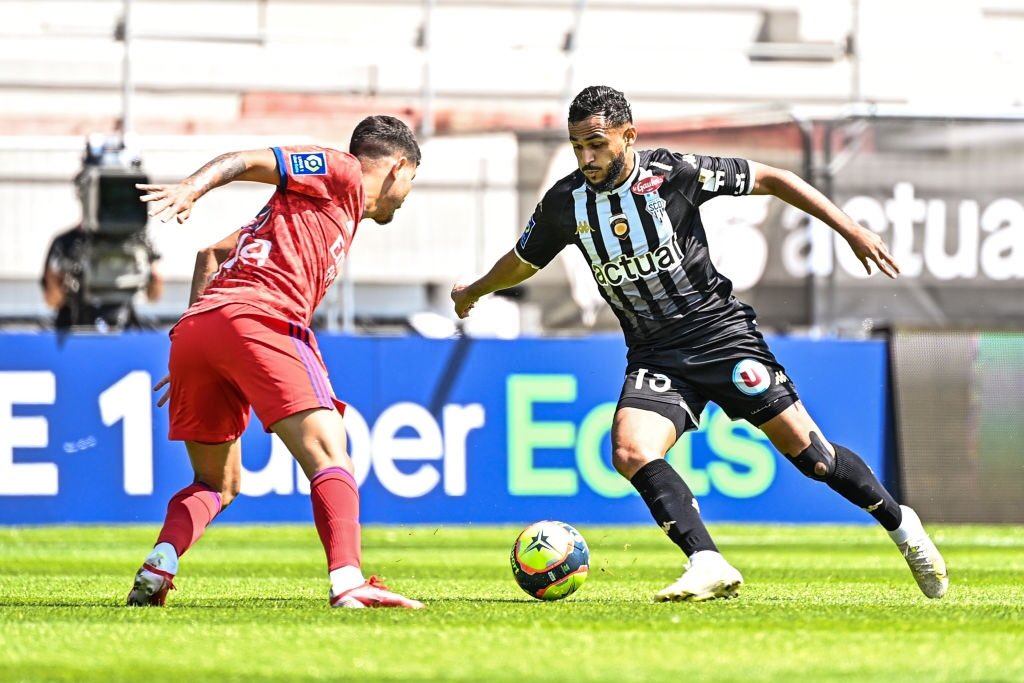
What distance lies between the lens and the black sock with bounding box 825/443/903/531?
6.92 metres

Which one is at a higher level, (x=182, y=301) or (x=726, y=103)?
(x=726, y=103)

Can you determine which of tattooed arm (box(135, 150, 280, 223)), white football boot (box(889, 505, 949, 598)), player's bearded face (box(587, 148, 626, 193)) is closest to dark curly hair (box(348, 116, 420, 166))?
tattooed arm (box(135, 150, 280, 223))

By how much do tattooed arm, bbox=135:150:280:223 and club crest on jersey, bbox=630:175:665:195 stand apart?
152 cm

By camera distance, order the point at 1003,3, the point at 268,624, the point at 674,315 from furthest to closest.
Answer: the point at 1003,3, the point at 674,315, the point at 268,624

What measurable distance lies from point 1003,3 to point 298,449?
56.0 feet

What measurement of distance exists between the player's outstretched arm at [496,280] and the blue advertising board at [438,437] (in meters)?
5.20

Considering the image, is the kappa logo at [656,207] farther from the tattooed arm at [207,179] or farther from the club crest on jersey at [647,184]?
the tattooed arm at [207,179]

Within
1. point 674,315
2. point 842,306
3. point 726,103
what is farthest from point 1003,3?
point 674,315

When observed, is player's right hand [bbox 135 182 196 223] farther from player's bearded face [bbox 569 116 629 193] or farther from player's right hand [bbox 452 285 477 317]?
player's right hand [bbox 452 285 477 317]

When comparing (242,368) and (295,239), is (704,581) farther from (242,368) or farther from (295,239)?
(295,239)

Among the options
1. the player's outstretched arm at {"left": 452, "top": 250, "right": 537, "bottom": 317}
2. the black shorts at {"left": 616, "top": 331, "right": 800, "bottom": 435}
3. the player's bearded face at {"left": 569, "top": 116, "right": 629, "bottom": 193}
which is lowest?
the black shorts at {"left": 616, "top": 331, "right": 800, "bottom": 435}

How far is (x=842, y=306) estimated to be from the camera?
13.7 meters

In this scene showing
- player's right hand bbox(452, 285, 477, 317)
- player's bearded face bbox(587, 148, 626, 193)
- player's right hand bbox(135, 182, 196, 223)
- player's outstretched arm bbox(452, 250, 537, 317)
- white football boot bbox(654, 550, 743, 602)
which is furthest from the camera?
player's right hand bbox(452, 285, 477, 317)

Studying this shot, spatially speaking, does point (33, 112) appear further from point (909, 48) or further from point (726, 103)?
point (909, 48)
